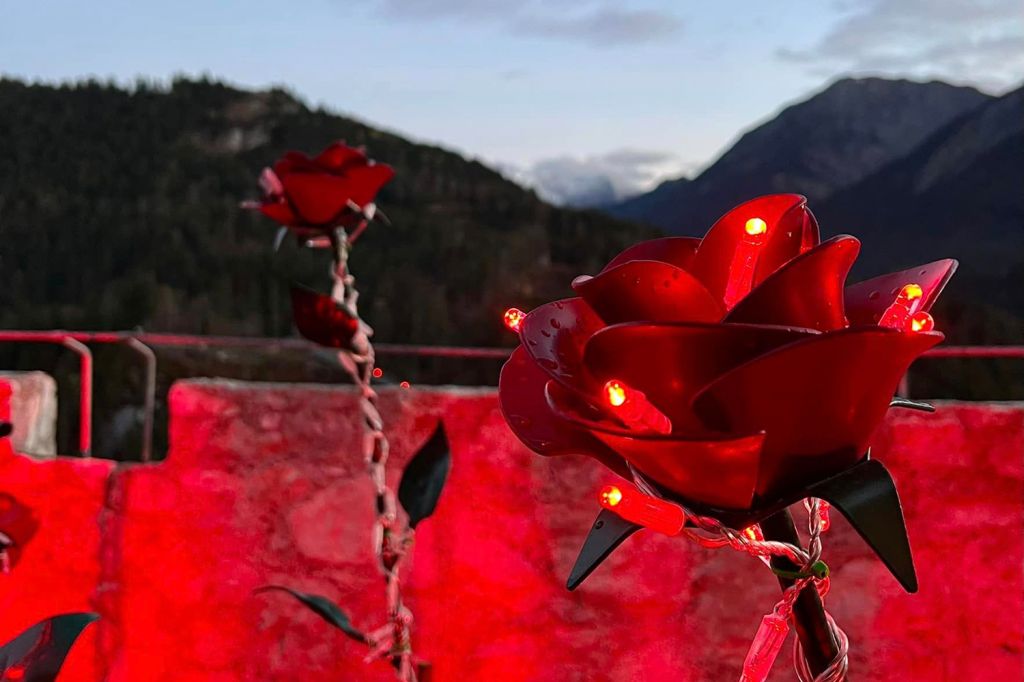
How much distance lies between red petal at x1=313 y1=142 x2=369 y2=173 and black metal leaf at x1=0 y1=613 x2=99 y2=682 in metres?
0.45

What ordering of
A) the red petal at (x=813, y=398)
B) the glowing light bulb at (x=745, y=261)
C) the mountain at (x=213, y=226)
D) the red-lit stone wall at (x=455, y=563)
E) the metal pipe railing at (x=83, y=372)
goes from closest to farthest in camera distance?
the red petal at (x=813, y=398)
the glowing light bulb at (x=745, y=261)
the red-lit stone wall at (x=455, y=563)
the metal pipe railing at (x=83, y=372)
the mountain at (x=213, y=226)

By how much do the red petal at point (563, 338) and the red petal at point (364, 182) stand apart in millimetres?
380

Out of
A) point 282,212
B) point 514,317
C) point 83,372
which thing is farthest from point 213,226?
point 514,317

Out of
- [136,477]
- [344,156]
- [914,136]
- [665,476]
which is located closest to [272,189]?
[344,156]

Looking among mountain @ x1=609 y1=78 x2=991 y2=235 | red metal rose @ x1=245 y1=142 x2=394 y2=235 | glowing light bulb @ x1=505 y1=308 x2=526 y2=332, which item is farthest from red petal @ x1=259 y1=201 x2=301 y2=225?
mountain @ x1=609 y1=78 x2=991 y2=235

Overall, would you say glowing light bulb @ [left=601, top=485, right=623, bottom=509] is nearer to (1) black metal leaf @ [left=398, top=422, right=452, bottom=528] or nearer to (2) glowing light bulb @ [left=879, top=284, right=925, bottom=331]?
(2) glowing light bulb @ [left=879, top=284, right=925, bottom=331]

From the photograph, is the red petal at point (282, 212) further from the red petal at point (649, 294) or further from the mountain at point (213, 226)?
the mountain at point (213, 226)

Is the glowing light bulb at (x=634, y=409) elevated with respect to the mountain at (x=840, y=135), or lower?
lower

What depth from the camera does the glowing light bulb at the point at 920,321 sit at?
1.52 ft

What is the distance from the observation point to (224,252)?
54.3ft

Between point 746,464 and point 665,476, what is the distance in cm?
5

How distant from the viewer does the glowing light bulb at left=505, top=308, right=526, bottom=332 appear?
1.73 feet

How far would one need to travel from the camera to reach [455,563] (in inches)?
57.5

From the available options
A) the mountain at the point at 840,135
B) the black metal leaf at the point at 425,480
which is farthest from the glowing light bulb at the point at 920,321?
the mountain at the point at 840,135
